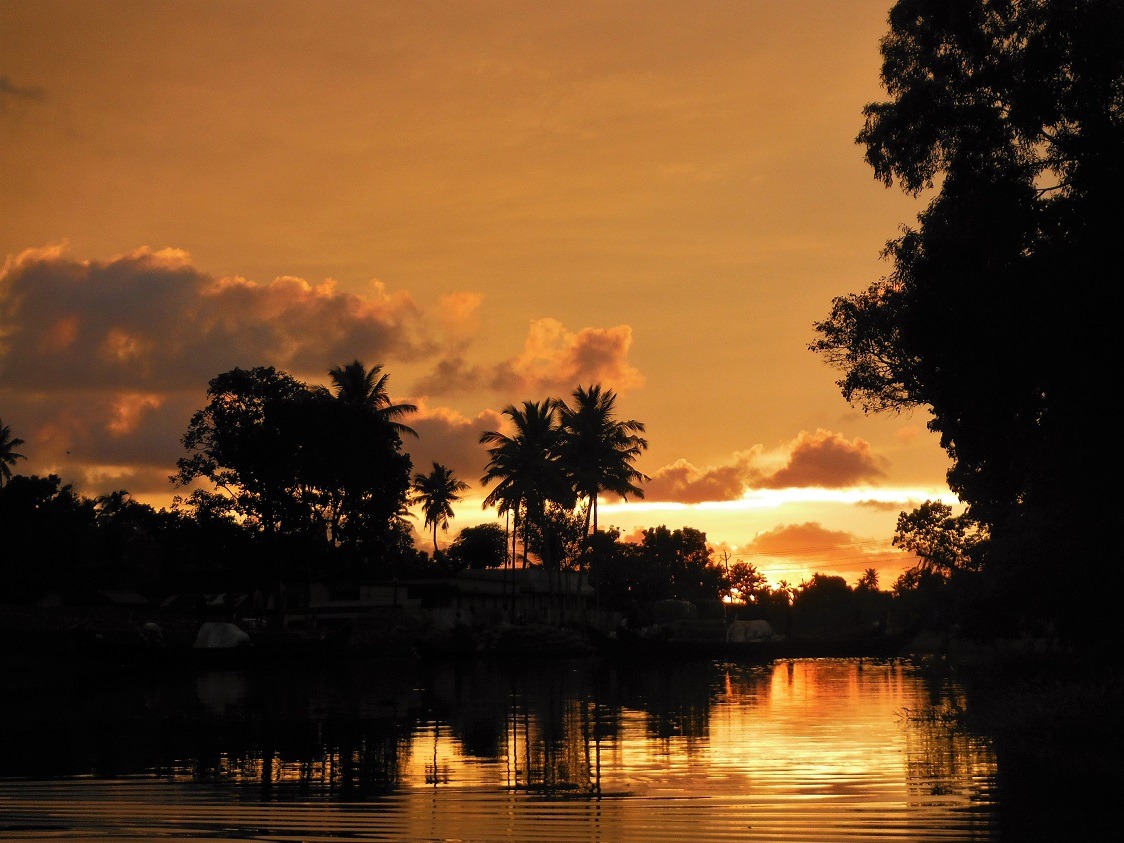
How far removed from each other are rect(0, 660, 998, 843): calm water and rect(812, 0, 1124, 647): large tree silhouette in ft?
14.2

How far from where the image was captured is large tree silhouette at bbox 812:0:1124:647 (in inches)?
607

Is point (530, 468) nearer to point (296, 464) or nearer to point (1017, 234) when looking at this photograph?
point (296, 464)

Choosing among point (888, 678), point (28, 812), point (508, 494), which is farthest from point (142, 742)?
point (508, 494)

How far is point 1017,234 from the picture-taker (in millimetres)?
16344

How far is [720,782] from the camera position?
45.1ft

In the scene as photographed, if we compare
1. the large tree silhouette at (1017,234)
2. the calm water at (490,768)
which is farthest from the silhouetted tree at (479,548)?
the large tree silhouette at (1017,234)

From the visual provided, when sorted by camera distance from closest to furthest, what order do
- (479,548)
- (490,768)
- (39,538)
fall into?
(490,768), (39,538), (479,548)

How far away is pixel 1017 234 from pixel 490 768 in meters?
10.5

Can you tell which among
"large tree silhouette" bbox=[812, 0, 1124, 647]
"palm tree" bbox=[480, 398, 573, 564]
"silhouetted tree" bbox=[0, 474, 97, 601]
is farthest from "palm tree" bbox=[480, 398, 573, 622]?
"large tree silhouette" bbox=[812, 0, 1124, 647]

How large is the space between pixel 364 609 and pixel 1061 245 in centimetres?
5858

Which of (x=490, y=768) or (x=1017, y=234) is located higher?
(x=1017, y=234)

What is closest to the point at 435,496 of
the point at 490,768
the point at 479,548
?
the point at 479,548

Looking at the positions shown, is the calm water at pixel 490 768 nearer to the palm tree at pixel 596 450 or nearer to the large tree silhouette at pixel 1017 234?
the large tree silhouette at pixel 1017 234

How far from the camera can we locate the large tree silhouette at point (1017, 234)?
50.6 ft
